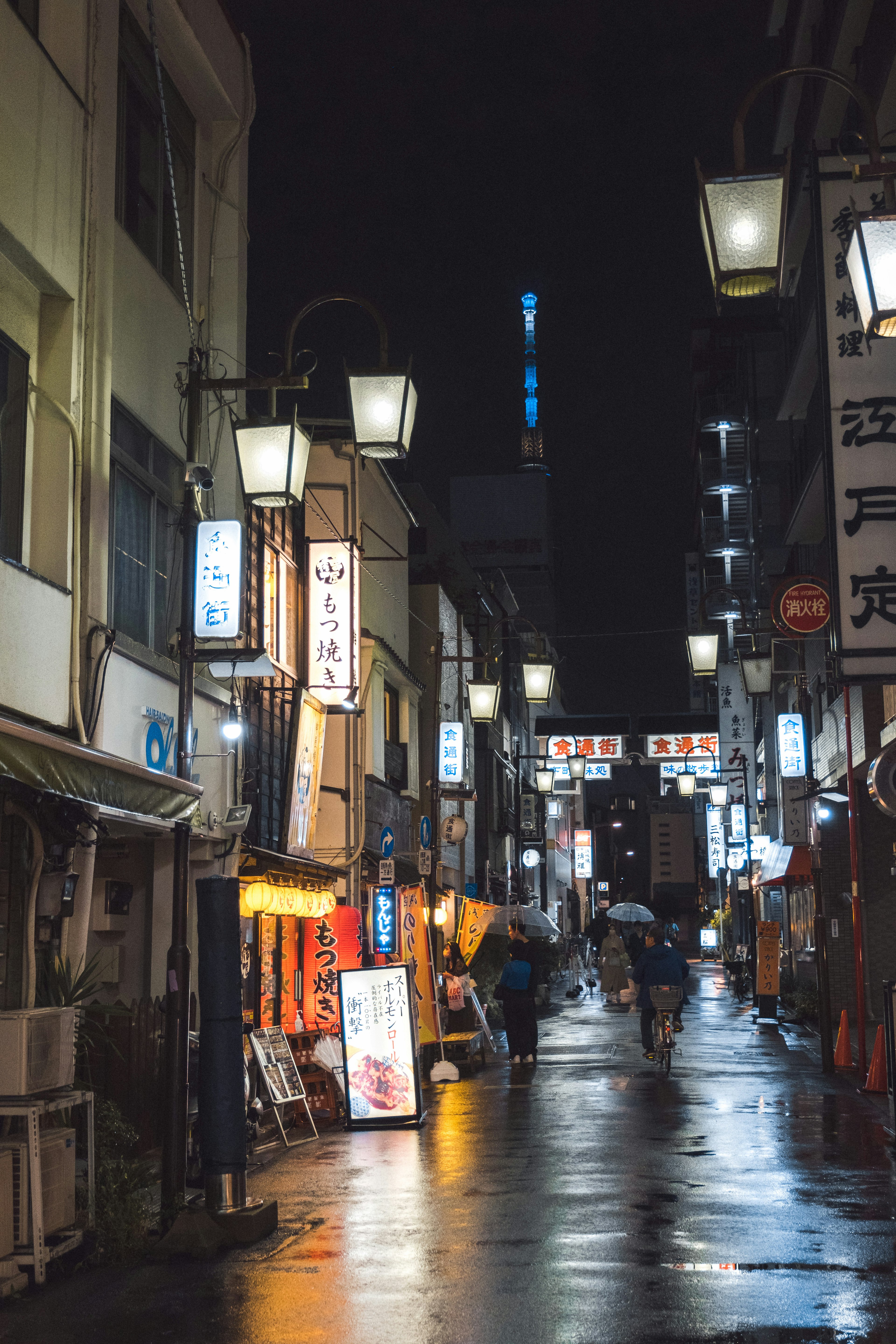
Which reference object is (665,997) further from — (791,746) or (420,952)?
(791,746)

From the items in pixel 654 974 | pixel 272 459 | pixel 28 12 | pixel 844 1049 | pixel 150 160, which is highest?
pixel 150 160

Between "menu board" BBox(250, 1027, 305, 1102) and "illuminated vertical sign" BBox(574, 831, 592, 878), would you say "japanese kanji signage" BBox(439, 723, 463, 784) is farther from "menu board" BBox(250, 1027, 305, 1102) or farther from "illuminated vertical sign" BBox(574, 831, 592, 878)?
"illuminated vertical sign" BBox(574, 831, 592, 878)

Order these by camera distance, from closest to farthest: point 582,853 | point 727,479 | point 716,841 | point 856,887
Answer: point 856,887, point 727,479, point 716,841, point 582,853

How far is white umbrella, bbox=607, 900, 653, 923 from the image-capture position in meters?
45.1

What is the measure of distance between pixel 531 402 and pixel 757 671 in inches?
4566

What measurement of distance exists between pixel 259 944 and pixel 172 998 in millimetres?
9559

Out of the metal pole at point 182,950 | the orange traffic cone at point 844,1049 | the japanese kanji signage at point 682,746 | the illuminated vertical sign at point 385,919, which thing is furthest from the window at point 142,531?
the japanese kanji signage at point 682,746

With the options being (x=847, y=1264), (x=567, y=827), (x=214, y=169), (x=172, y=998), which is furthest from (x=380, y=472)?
(x=567, y=827)

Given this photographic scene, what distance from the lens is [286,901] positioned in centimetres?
1823

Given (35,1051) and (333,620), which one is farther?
(333,620)

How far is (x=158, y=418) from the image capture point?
582 inches

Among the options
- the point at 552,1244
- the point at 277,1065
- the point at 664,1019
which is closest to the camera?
the point at 552,1244

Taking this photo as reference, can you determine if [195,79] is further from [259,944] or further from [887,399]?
[259,944]

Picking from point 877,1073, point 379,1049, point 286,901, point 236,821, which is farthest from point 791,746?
point 236,821
